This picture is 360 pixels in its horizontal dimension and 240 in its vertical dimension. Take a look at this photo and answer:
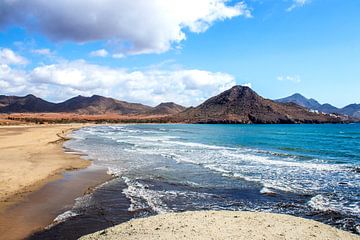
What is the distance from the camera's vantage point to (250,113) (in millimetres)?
174375

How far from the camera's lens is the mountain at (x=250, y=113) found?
170 metres

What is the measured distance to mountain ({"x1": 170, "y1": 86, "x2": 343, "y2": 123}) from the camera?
170 m

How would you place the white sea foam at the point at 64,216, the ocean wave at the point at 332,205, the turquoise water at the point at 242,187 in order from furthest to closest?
the turquoise water at the point at 242,187 < the ocean wave at the point at 332,205 < the white sea foam at the point at 64,216

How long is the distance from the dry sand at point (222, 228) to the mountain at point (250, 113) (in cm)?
15901

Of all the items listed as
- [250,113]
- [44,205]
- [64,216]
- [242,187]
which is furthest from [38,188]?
[250,113]

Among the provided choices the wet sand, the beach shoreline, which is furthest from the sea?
the beach shoreline

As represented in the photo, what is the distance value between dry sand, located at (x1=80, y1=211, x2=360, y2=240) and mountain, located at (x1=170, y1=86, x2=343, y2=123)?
522 ft

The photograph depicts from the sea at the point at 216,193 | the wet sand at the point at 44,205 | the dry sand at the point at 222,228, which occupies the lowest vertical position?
the wet sand at the point at 44,205

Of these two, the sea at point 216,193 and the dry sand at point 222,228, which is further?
the sea at point 216,193

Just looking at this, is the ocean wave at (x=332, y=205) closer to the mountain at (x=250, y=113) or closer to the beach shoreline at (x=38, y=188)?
the beach shoreline at (x=38, y=188)

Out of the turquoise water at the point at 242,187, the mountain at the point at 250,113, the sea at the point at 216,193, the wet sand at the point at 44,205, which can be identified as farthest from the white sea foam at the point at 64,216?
the mountain at the point at 250,113

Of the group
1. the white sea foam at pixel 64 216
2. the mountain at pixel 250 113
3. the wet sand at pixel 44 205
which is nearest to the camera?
the wet sand at pixel 44 205

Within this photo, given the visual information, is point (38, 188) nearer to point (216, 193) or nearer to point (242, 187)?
point (216, 193)

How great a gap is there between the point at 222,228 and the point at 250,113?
16868 centimetres
